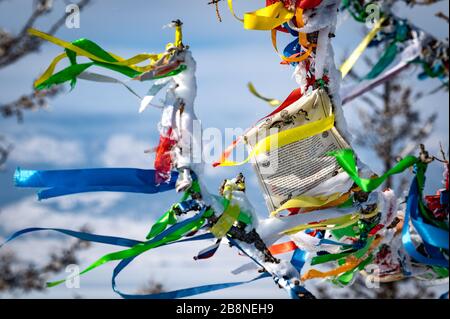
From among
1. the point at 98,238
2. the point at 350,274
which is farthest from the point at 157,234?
the point at 350,274

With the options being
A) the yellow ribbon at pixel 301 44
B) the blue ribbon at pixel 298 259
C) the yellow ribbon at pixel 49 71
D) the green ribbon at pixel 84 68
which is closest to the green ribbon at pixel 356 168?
the yellow ribbon at pixel 301 44

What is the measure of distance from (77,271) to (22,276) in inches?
87.7

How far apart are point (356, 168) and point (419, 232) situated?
25 cm

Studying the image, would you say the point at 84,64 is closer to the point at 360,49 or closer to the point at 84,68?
the point at 84,68

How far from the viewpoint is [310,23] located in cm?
207

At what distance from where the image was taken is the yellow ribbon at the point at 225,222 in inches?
74.3

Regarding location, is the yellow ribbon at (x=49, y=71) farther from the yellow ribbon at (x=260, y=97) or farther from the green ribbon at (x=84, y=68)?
the yellow ribbon at (x=260, y=97)

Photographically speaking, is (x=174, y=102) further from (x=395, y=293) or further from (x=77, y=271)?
(x=395, y=293)

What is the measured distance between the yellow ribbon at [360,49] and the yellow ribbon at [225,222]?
0.59 metres

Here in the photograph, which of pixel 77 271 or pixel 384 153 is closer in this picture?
pixel 77 271

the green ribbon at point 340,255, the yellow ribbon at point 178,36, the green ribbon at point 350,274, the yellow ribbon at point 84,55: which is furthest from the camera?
A: the green ribbon at point 350,274

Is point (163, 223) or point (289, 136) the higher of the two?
point (289, 136)

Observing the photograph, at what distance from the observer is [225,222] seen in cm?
189
